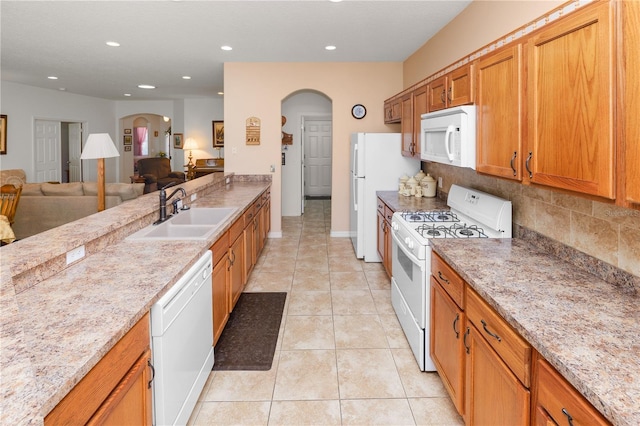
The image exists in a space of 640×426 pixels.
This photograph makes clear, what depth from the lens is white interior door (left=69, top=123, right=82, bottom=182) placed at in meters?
10.3

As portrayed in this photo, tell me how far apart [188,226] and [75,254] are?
115 centimetres

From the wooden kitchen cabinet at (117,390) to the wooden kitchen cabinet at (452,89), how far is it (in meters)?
2.22

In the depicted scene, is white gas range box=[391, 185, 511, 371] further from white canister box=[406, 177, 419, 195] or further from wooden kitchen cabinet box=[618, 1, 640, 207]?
Answer: wooden kitchen cabinet box=[618, 1, 640, 207]

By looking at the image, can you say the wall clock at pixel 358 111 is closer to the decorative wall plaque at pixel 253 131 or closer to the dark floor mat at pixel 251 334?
the decorative wall plaque at pixel 253 131

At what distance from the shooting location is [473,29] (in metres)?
3.54

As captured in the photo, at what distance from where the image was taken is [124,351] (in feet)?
4.37

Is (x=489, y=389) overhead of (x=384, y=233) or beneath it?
beneath

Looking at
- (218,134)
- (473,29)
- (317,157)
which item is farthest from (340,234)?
(218,134)

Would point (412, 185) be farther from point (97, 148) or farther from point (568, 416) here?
point (568, 416)

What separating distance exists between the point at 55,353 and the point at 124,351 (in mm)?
255

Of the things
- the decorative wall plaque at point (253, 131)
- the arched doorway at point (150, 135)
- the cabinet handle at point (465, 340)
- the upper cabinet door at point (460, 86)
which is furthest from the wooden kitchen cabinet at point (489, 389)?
the arched doorway at point (150, 135)

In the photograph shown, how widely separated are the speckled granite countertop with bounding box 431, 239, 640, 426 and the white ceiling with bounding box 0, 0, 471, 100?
2571 mm

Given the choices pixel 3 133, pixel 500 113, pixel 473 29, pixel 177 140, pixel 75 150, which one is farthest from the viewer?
pixel 177 140

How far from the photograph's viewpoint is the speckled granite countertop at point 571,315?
3.32 feet
